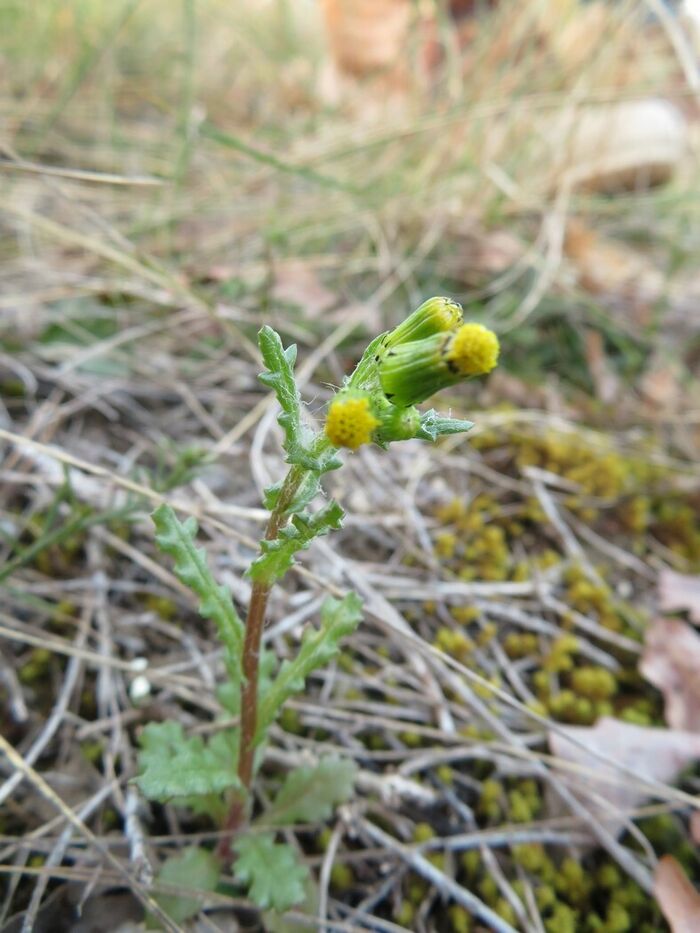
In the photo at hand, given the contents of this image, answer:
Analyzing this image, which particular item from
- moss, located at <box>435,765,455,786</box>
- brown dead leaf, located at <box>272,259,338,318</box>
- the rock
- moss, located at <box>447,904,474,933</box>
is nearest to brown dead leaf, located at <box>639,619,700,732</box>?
moss, located at <box>435,765,455,786</box>

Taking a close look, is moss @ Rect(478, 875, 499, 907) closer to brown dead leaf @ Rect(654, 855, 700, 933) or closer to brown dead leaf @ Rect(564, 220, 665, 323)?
brown dead leaf @ Rect(654, 855, 700, 933)

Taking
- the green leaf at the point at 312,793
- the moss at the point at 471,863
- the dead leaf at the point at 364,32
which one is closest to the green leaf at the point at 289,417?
the green leaf at the point at 312,793

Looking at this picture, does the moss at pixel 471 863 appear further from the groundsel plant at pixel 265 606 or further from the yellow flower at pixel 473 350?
the yellow flower at pixel 473 350

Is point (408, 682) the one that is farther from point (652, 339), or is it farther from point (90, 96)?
point (90, 96)

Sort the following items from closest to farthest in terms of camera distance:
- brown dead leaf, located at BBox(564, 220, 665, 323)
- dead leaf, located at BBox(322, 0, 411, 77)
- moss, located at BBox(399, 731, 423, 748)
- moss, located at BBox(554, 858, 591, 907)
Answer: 1. moss, located at BBox(554, 858, 591, 907)
2. moss, located at BBox(399, 731, 423, 748)
3. brown dead leaf, located at BBox(564, 220, 665, 323)
4. dead leaf, located at BBox(322, 0, 411, 77)

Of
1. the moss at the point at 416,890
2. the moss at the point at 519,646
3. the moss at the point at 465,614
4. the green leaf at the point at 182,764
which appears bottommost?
the moss at the point at 416,890
